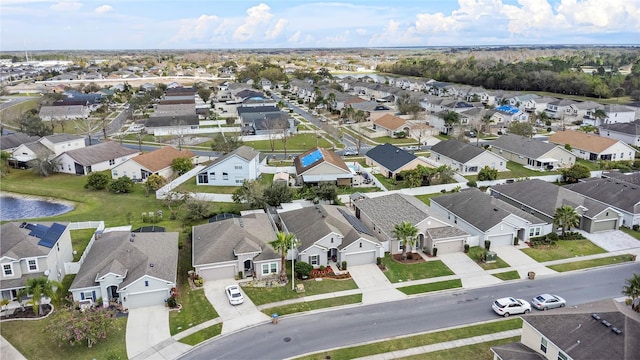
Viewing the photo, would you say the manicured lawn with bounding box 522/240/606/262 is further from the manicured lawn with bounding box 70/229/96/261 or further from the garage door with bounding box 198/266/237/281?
the manicured lawn with bounding box 70/229/96/261

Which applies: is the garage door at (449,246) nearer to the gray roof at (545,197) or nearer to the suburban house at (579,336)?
the gray roof at (545,197)

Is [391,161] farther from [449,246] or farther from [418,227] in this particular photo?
[449,246]

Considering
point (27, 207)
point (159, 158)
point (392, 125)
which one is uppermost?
point (392, 125)

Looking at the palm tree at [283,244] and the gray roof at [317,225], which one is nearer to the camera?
the palm tree at [283,244]

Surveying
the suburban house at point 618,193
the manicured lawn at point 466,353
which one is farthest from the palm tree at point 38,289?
the suburban house at point 618,193

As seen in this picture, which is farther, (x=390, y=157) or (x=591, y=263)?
(x=390, y=157)

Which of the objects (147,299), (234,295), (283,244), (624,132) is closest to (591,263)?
(283,244)

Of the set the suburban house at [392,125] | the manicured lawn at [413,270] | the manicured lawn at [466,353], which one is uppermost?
the suburban house at [392,125]

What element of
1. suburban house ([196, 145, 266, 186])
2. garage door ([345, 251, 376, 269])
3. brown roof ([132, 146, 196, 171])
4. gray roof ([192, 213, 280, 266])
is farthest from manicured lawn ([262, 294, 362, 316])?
brown roof ([132, 146, 196, 171])
